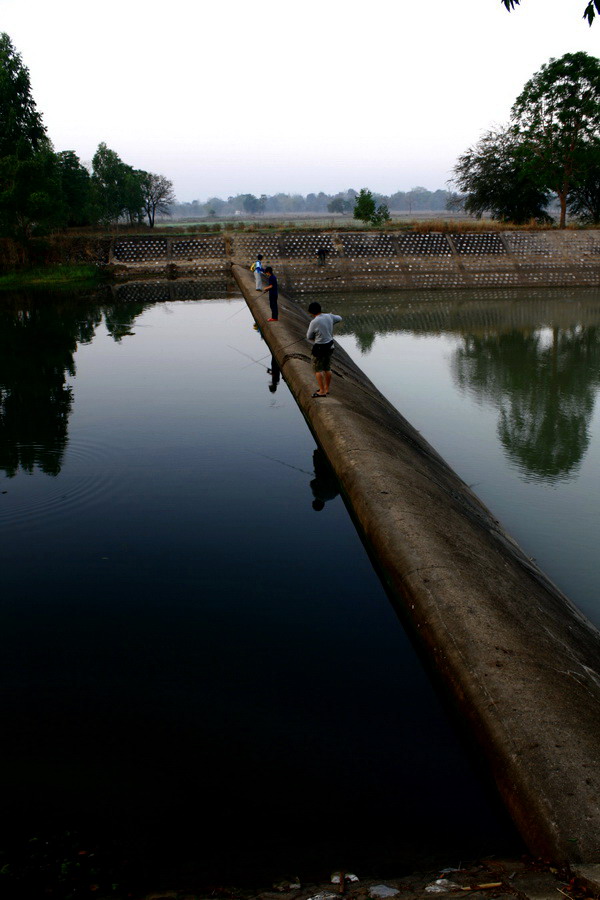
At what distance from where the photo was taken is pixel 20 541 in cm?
658

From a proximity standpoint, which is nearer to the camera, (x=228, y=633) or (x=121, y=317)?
(x=228, y=633)

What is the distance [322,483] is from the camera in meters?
8.18

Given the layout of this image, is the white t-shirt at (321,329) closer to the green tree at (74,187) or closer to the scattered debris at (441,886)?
the scattered debris at (441,886)

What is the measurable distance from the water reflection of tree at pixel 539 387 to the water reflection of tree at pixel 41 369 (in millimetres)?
6668

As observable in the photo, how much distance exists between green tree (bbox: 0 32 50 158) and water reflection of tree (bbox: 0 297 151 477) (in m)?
14.7

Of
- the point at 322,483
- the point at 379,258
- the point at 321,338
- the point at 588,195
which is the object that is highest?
the point at 588,195

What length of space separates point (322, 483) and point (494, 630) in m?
4.02

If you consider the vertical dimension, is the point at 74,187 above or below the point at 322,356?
above

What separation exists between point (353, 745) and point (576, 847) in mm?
1343

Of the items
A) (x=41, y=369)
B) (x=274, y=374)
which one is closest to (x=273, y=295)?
(x=274, y=374)

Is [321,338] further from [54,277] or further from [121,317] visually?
[54,277]

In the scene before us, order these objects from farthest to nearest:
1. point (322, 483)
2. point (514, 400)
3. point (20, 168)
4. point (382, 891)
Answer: point (20, 168) → point (514, 400) → point (322, 483) → point (382, 891)

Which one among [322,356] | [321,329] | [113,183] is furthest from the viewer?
[113,183]

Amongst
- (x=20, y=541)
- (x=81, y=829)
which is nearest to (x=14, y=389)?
(x=20, y=541)
